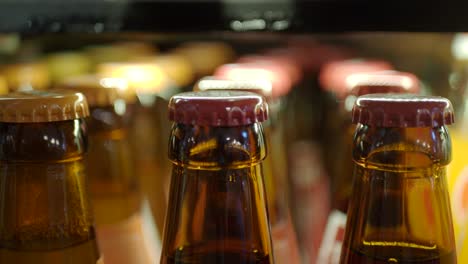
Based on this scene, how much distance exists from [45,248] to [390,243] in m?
0.33

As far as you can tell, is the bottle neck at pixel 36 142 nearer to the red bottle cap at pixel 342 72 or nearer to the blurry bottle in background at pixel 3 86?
the blurry bottle in background at pixel 3 86

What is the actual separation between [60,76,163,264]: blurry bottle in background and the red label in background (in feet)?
0.73

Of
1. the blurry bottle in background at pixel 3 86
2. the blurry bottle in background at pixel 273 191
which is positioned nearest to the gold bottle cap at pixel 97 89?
the blurry bottle in background at pixel 273 191

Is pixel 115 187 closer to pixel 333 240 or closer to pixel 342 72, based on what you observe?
pixel 333 240

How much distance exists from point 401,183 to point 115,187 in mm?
394

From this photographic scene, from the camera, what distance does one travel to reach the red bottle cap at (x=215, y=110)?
0.52 metres

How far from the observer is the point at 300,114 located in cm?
151

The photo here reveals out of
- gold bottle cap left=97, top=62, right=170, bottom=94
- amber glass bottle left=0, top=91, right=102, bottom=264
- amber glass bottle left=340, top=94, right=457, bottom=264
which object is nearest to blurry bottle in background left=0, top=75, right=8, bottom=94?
gold bottle cap left=97, top=62, right=170, bottom=94

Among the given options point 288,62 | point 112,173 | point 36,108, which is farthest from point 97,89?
point 288,62

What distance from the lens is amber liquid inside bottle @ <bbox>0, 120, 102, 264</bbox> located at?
0.58m

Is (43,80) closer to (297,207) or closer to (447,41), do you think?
(297,207)

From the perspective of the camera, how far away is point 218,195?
1.80ft

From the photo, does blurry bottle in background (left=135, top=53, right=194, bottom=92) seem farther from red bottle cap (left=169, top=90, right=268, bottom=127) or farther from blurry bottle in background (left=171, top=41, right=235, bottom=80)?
red bottle cap (left=169, top=90, right=268, bottom=127)

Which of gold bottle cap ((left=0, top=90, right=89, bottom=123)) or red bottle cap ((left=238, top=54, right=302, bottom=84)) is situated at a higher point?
gold bottle cap ((left=0, top=90, right=89, bottom=123))
